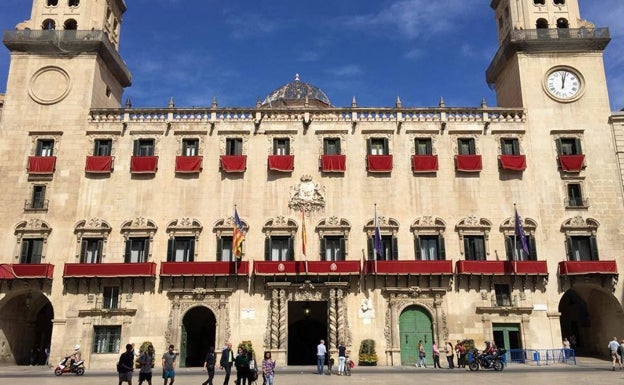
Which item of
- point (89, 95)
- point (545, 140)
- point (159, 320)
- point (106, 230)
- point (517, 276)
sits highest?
point (89, 95)

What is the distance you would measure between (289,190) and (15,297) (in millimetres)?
21600

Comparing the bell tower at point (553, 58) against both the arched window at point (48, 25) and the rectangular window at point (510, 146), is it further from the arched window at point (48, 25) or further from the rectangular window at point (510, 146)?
the arched window at point (48, 25)

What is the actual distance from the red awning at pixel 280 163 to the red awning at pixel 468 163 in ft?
41.0

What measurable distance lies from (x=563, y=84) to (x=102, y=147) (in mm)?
36395

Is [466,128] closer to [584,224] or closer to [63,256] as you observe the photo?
[584,224]

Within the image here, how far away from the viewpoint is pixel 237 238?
3806 centimetres

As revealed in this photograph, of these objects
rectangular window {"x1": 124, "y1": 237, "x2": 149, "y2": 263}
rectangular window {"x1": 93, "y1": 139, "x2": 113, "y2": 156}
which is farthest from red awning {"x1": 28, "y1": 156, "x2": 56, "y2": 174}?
rectangular window {"x1": 124, "y1": 237, "x2": 149, "y2": 263}

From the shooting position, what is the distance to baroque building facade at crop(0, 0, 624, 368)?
39.4m

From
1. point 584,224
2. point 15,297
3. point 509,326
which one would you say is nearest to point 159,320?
point 15,297

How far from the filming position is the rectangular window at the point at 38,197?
1634 inches

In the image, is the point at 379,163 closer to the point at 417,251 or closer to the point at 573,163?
the point at 417,251

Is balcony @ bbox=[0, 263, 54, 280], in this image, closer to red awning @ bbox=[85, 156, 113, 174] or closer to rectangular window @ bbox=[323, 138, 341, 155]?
red awning @ bbox=[85, 156, 113, 174]

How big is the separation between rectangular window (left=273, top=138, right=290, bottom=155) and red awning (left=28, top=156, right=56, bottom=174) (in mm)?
16559

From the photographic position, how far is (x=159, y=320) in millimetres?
39344
